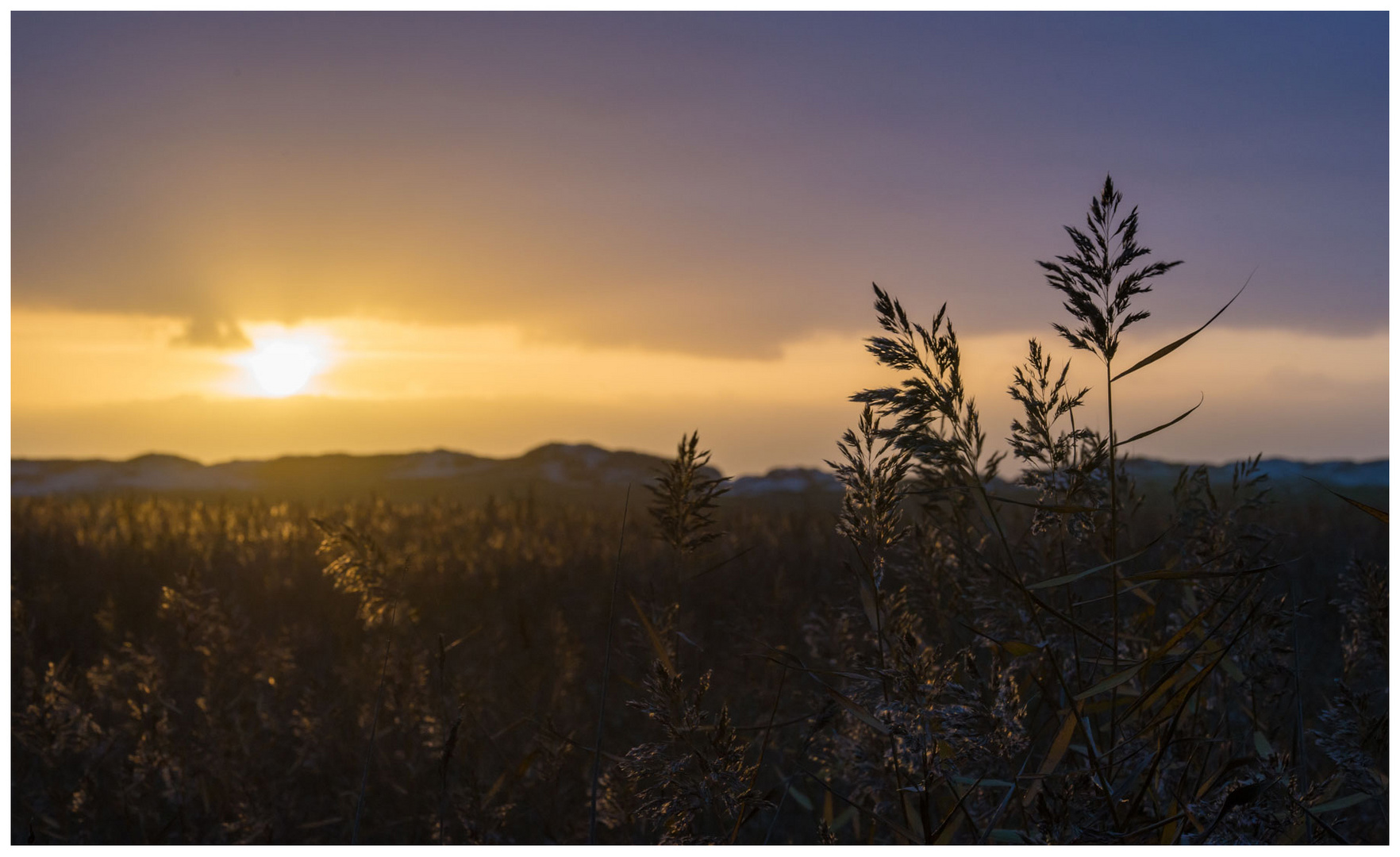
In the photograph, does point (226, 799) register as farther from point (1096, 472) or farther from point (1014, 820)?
point (1096, 472)

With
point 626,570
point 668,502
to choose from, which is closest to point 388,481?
point 626,570

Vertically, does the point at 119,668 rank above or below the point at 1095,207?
below

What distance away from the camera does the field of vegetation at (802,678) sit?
210cm

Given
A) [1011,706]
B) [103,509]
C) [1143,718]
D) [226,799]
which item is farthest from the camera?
[103,509]

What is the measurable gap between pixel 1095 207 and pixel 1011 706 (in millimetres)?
1211

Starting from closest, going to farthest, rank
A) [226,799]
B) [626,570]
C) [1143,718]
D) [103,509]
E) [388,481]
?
[1143,718] < [226,799] < [626,570] < [103,509] < [388,481]

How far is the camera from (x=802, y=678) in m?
5.06

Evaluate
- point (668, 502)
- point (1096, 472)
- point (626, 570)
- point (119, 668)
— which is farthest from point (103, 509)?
point (1096, 472)

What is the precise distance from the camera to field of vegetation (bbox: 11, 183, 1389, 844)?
6.90 feet

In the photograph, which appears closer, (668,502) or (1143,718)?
(1143,718)

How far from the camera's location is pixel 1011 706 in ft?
6.97

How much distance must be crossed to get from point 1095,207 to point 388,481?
261ft
